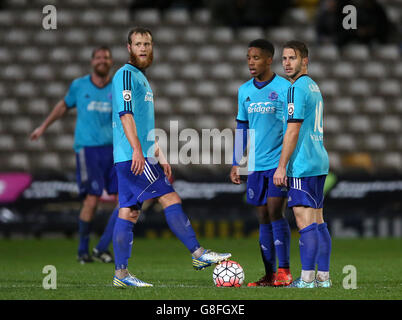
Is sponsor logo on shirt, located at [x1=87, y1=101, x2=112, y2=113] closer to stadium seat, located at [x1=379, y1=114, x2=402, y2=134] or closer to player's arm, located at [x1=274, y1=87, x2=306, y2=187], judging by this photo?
player's arm, located at [x1=274, y1=87, x2=306, y2=187]

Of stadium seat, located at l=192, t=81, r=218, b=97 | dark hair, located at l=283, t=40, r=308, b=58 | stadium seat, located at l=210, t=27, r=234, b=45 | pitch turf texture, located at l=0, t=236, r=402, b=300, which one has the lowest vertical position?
pitch turf texture, located at l=0, t=236, r=402, b=300

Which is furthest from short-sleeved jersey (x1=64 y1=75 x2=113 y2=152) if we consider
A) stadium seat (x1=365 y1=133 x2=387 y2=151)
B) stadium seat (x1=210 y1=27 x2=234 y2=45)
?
stadium seat (x1=210 y1=27 x2=234 y2=45)

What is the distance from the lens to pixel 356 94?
1506cm

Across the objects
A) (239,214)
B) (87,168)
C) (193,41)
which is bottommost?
(239,214)

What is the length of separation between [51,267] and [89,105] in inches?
72.4

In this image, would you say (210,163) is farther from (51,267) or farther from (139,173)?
(139,173)

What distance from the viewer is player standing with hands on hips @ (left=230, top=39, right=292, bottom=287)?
6055 mm

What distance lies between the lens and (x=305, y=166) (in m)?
5.68

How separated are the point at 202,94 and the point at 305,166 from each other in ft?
30.2

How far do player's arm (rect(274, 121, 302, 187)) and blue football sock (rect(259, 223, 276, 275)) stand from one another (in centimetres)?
68

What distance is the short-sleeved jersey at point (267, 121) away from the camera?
239 inches

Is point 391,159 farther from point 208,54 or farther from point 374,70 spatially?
point 208,54

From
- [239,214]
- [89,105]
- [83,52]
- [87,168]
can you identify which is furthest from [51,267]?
Answer: [83,52]

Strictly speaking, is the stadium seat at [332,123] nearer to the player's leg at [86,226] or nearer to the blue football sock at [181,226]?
the player's leg at [86,226]
